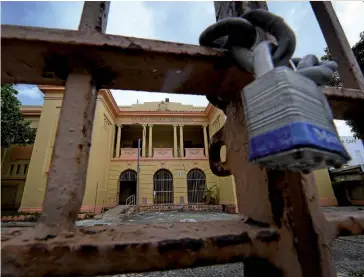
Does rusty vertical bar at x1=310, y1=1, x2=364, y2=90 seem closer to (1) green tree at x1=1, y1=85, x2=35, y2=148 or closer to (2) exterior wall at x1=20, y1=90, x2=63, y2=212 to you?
(2) exterior wall at x1=20, y1=90, x2=63, y2=212

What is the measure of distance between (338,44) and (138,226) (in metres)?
1.32

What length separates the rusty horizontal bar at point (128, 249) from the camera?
419mm

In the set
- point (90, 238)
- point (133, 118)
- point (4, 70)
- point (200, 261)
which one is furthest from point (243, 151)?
point (133, 118)

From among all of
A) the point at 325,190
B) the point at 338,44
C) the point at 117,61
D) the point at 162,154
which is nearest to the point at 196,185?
the point at 162,154

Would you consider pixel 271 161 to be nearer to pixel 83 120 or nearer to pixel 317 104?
pixel 317 104

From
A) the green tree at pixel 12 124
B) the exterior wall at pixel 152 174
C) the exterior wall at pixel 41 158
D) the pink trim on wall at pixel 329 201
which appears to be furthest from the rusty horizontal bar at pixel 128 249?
the exterior wall at pixel 152 174

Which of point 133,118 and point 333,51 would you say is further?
point 133,118

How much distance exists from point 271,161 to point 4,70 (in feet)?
2.91

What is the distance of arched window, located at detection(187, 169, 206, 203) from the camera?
13922mm

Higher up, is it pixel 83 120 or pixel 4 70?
pixel 4 70

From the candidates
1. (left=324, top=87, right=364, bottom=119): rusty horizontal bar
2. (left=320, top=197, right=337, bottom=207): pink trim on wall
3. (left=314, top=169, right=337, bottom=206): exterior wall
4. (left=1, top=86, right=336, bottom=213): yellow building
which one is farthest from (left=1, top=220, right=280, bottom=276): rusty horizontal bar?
(left=320, top=197, right=337, bottom=207): pink trim on wall

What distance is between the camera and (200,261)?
483mm

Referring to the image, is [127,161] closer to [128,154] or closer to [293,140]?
[128,154]

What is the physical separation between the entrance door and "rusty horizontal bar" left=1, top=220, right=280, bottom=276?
14134mm
